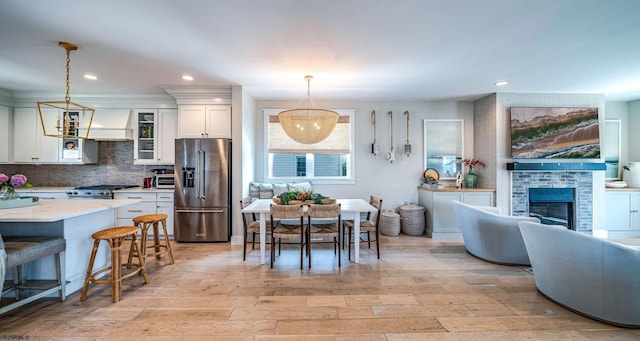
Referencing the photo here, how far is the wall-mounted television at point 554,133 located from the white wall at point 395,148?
837 mm

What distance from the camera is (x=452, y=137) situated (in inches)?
203

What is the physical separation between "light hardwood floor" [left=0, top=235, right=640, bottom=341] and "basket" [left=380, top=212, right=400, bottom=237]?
1.32 meters

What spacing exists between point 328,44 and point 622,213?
19.2 ft

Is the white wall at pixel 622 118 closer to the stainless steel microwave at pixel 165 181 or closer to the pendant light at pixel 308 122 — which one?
the pendant light at pixel 308 122

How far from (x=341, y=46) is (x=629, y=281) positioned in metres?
3.10

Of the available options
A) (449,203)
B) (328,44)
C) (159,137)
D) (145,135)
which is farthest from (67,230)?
(449,203)

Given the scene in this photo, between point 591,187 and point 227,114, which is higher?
point 227,114

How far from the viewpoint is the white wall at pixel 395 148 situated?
5.14 metres

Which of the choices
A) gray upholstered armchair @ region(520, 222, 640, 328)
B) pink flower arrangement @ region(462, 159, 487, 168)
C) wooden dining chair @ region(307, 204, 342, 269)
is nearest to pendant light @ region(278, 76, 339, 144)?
wooden dining chair @ region(307, 204, 342, 269)

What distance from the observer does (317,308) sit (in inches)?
91.9

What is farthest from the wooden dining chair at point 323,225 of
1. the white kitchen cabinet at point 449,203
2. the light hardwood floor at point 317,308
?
the white kitchen cabinet at point 449,203

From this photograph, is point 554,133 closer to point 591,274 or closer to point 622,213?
point 622,213

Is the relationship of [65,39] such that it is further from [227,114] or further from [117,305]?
[117,305]

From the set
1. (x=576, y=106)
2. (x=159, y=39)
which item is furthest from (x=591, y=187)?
(x=159, y=39)
